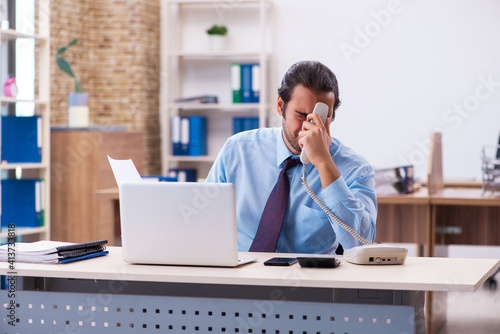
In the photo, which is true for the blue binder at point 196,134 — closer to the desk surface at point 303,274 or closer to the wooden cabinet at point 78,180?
the wooden cabinet at point 78,180

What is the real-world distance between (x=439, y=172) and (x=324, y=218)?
2.14m

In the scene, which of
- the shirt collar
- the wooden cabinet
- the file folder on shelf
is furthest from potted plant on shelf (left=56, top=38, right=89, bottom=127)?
the shirt collar

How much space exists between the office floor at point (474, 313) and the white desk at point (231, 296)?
1.98 meters

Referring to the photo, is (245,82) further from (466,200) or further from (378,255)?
(378,255)

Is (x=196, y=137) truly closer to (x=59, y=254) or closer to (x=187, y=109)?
(x=187, y=109)

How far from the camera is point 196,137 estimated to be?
6.03 m

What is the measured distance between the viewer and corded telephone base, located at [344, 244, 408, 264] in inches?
75.9

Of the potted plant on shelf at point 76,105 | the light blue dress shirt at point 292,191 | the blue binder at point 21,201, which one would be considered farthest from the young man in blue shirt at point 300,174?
the potted plant on shelf at point 76,105

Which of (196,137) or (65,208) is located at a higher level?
(196,137)

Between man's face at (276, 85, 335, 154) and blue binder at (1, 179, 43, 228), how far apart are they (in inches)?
118

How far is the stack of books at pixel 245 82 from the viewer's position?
588 cm

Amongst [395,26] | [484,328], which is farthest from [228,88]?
[484,328]

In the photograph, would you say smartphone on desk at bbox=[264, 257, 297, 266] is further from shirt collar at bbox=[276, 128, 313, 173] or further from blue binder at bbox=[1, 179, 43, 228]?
blue binder at bbox=[1, 179, 43, 228]

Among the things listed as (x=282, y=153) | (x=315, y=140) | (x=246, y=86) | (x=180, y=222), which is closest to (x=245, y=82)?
(x=246, y=86)
